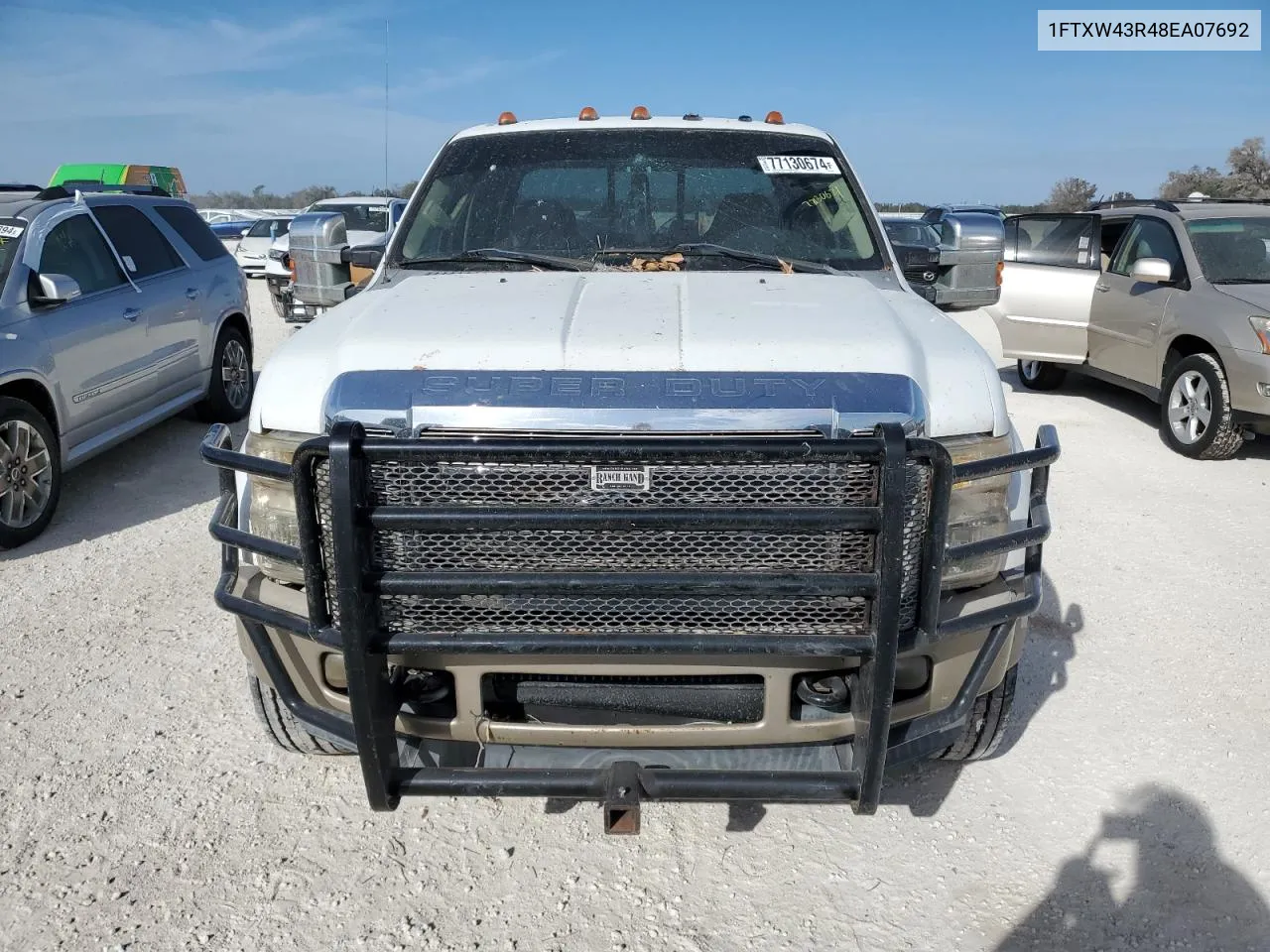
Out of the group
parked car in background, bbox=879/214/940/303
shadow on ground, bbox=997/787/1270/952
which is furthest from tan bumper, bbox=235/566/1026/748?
parked car in background, bbox=879/214/940/303

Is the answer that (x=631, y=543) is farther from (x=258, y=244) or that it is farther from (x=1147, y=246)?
(x=258, y=244)

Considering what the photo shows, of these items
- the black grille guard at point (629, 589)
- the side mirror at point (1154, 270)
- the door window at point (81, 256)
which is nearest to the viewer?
the black grille guard at point (629, 589)

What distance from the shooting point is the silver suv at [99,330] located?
5586 millimetres

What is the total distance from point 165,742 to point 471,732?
5.44 feet

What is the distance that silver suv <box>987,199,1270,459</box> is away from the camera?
23.8ft

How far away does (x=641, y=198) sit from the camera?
390 cm

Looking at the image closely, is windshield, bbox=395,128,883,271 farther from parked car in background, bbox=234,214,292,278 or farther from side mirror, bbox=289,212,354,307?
parked car in background, bbox=234,214,292,278

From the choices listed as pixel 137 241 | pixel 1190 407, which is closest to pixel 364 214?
pixel 137 241

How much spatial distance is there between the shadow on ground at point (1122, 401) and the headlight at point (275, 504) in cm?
670

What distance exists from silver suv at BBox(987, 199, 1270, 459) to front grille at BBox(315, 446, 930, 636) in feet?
20.0

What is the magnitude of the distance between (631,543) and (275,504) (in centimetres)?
98

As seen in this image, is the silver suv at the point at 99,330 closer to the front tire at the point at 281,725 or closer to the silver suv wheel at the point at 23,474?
the silver suv wheel at the point at 23,474

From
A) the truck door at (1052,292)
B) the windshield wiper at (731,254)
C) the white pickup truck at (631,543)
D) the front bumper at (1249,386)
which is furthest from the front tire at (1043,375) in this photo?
the white pickup truck at (631,543)

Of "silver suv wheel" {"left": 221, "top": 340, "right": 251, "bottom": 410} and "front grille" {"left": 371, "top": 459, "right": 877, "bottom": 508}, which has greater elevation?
"front grille" {"left": 371, "top": 459, "right": 877, "bottom": 508}
